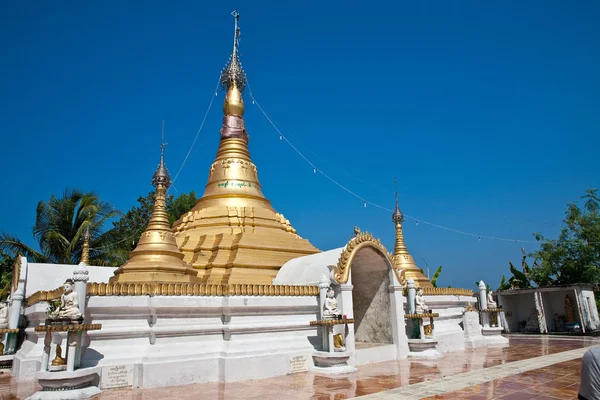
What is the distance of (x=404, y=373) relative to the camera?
39.5 feet

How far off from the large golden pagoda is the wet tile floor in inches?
211

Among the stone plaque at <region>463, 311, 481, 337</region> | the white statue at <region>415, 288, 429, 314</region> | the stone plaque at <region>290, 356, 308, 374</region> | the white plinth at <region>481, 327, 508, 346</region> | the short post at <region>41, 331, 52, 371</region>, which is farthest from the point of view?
the white plinth at <region>481, 327, 508, 346</region>

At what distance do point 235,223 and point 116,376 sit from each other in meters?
9.16

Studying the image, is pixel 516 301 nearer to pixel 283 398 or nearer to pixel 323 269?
pixel 323 269

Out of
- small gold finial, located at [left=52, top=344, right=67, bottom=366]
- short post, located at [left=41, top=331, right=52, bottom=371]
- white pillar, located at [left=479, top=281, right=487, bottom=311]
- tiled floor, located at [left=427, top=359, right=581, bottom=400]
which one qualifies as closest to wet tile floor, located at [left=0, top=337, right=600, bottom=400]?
tiled floor, located at [left=427, top=359, right=581, bottom=400]

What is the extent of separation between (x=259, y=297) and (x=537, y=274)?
25014 mm

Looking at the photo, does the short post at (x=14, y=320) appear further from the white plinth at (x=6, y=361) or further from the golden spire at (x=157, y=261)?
the golden spire at (x=157, y=261)

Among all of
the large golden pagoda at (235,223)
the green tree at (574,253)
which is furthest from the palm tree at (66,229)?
the green tree at (574,253)

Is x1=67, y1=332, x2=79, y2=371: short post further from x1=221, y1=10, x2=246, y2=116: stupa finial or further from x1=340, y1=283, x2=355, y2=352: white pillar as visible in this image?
x1=221, y1=10, x2=246, y2=116: stupa finial

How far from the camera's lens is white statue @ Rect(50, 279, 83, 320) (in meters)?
9.66

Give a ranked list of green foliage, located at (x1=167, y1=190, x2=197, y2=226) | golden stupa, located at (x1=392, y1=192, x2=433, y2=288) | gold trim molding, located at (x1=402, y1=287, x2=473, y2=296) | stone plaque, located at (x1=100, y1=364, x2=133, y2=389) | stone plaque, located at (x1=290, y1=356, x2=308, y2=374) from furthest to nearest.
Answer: green foliage, located at (x1=167, y1=190, x2=197, y2=226) → golden stupa, located at (x1=392, y1=192, x2=433, y2=288) → gold trim molding, located at (x1=402, y1=287, x2=473, y2=296) → stone plaque, located at (x1=290, y1=356, x2=308, y2=374) → stone plaque, located at (x1=100, y1=364, x2=133, y2=389)

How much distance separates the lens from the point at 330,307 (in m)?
13.0

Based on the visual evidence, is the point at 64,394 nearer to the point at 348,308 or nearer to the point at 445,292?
the point at 348,308

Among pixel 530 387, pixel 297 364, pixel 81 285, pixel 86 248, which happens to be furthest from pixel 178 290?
pixel 86 248
